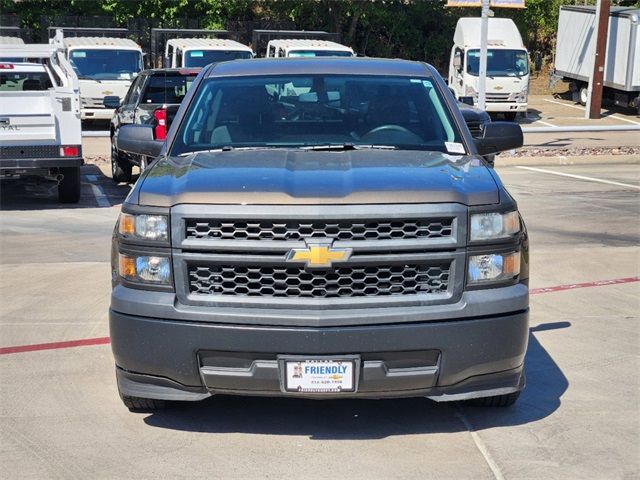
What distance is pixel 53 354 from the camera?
7117mm

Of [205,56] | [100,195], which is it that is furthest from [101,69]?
[100,195]

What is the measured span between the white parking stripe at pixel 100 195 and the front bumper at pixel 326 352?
31.4 ft

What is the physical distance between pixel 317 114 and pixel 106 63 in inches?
887

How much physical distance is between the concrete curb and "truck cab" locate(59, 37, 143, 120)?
448 inches

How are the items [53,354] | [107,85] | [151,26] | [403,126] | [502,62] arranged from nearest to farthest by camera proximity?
[403,126] → [53,354] → [107,85] → [502,62] → [151,26]

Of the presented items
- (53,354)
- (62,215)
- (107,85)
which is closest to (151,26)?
(107,85)

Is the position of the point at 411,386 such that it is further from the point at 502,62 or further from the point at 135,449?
the point at 502,62

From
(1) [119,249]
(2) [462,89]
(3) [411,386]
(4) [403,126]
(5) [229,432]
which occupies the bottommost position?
(2) [462,89]

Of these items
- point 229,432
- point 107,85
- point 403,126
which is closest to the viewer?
point 229,432

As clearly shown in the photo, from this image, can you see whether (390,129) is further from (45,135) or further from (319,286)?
(45,135)

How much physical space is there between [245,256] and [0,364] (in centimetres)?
251

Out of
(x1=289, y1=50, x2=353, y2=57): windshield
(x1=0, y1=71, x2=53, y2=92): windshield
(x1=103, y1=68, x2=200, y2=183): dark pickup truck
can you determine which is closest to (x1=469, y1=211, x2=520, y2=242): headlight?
(x1=0, y1=71, x2=53, y2=92): windshield

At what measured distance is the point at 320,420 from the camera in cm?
585

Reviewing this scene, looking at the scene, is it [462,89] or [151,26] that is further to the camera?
[151,26]
